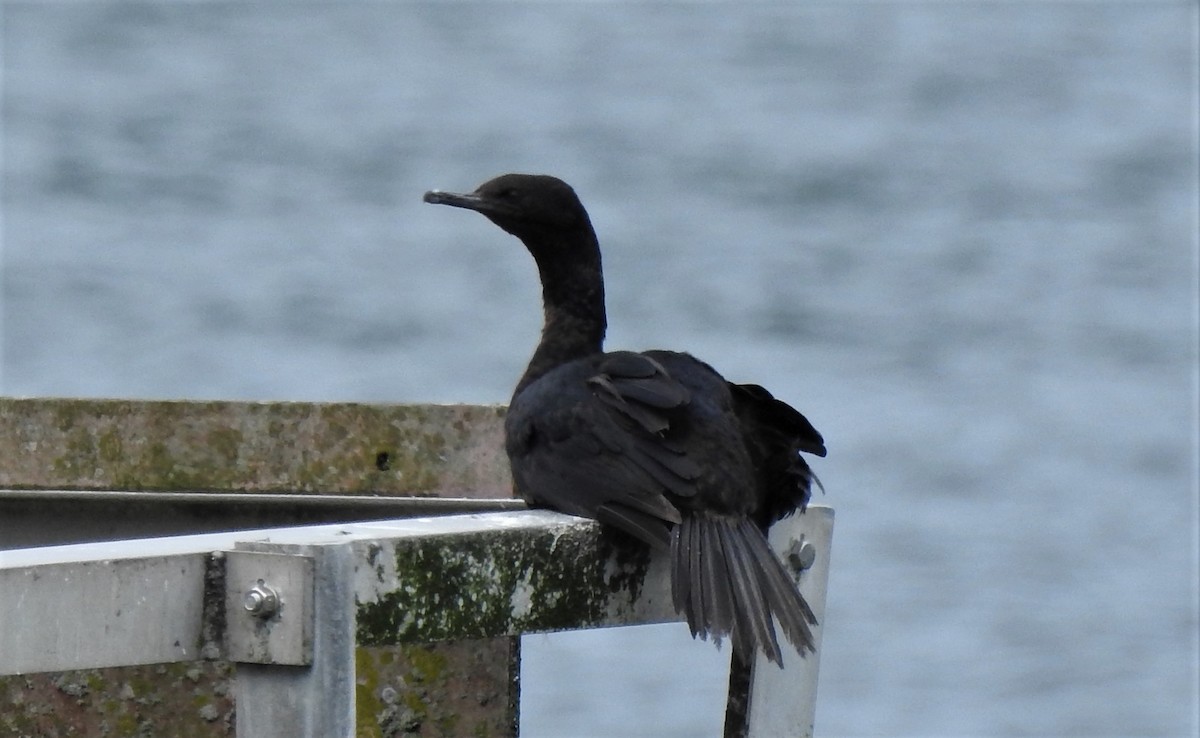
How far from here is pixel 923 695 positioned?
1211 centimetres

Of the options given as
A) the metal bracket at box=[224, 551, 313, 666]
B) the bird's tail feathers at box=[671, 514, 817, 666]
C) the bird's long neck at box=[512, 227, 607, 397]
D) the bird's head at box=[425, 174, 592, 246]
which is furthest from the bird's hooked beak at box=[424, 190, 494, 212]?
the metal bracket at box=[224, 551, 313, 666]

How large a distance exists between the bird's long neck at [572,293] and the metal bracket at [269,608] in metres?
2.25

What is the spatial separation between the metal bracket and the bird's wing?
1.04 meters

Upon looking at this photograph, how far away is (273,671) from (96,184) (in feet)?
63.8

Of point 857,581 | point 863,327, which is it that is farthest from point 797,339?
point 857,581

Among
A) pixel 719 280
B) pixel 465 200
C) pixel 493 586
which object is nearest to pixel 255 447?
pixel 465 200

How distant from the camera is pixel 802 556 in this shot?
3.57 metres

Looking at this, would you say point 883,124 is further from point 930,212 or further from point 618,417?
point 618,417

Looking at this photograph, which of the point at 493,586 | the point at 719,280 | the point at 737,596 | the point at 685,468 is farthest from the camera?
the point at 719,280

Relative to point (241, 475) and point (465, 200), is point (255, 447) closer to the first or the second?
point (241, 475)

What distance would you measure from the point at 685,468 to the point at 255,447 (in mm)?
1094

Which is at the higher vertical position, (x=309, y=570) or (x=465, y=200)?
(x=465, y=200)

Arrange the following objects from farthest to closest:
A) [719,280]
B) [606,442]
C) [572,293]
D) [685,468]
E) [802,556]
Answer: [719,280], [572,293], [606,442], [685,468], [802,556]

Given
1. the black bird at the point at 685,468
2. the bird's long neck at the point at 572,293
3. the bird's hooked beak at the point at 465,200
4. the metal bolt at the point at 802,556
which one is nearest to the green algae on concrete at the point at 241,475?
the black bird at the point at 685,468
